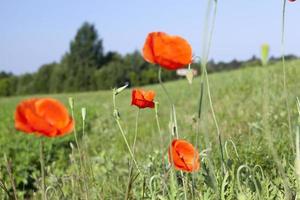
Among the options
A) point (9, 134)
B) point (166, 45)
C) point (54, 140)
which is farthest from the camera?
point (9, 134)

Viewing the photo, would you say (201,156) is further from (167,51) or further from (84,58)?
(84,58)

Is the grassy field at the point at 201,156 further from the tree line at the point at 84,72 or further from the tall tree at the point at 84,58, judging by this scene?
the tall tree at the point at 84,58

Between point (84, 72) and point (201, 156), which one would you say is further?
point (84, 72)

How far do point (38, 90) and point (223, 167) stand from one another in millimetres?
62480

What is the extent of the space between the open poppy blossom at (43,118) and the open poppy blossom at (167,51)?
30 cm

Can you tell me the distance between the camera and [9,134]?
902 cm

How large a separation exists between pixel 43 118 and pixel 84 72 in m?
60.9

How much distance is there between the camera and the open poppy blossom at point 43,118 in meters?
1.25

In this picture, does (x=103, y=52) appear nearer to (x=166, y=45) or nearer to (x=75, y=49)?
(x=75, y=49)

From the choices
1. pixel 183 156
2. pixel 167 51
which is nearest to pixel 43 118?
pixel 167 51

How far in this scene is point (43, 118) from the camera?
4.20 feet

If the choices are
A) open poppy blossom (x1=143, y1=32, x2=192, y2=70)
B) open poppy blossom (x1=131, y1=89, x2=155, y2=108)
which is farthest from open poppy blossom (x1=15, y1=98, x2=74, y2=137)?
open poppy blossom (x1=131, y1=89, x2=155, y2=108)

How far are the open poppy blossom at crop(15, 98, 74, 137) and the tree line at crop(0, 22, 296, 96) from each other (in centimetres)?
5112

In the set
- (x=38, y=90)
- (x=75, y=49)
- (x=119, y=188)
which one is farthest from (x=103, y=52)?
(x=119, y=188)
